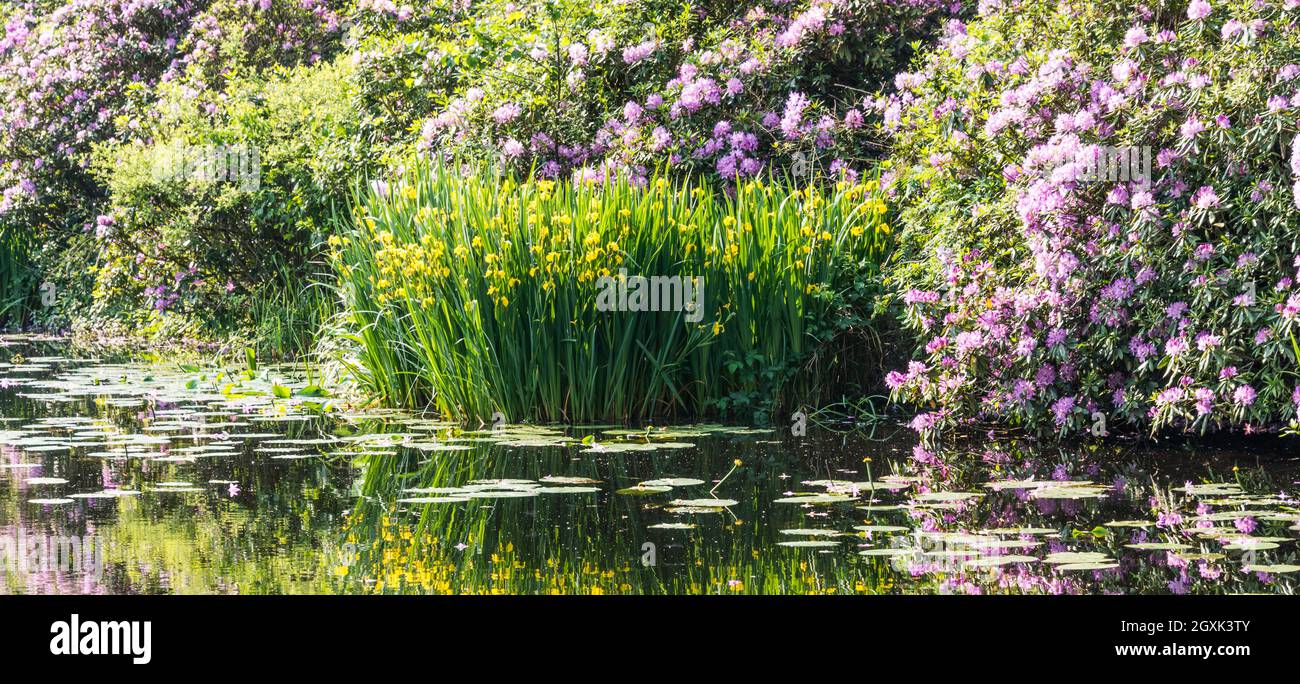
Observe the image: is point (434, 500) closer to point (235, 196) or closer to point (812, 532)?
point (812, 532)

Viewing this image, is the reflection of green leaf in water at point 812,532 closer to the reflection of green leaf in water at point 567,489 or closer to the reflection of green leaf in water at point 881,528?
the reflection of green leaf in water at point 881,528

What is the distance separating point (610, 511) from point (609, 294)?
2.74 meters

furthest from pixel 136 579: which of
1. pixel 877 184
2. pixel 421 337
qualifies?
pixel 877 184

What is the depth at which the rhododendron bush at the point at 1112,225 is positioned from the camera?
7078mm

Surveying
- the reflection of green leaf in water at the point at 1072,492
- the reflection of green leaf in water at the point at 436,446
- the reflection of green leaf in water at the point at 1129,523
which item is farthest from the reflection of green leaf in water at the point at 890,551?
the reflection of green leaf in water at the point at 436,446

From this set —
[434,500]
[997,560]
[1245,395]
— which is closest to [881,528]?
[997,560]

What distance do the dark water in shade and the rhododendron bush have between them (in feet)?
1.20

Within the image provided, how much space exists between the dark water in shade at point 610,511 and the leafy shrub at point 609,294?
1.44 ft

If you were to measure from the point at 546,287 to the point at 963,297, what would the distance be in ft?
7.54

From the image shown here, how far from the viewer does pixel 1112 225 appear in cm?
751

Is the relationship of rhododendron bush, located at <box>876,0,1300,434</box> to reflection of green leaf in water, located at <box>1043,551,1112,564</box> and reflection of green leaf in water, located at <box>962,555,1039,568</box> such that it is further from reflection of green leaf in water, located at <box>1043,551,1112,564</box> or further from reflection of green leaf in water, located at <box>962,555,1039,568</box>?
reflection of green leaf in water, located at <box>962,555,1039,568</box>

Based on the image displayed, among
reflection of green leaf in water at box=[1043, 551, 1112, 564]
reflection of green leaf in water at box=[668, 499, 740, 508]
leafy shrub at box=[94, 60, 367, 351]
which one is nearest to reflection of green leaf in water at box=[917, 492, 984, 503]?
reflection of green leaf in water at box=[668, 499, 740, 508]

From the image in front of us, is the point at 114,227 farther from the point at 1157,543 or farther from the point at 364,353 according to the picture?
the point at 1157,543
